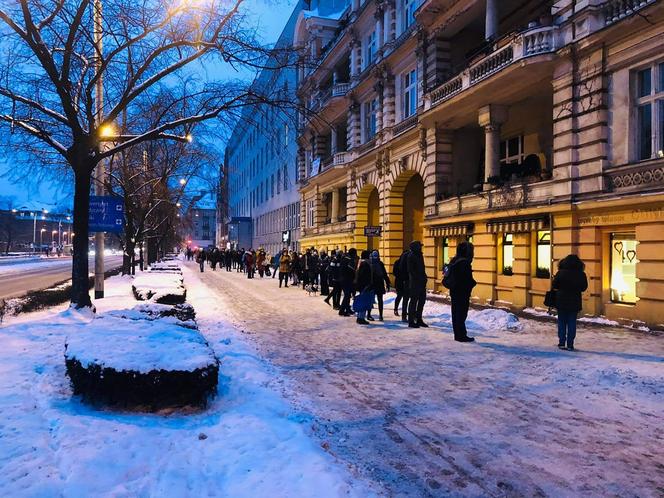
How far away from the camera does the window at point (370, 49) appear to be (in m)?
27.7

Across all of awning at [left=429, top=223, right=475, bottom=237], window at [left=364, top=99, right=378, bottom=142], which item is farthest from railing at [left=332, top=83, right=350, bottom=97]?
awning at [left=429, top=223, right=475, bottom=237]

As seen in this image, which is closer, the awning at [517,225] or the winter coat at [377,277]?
the winter coat at [377,277]

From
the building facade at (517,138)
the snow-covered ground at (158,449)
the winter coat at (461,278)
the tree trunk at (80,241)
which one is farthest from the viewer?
the building facade at (517,138)

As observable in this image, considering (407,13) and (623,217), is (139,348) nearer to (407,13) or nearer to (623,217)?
(623,217)

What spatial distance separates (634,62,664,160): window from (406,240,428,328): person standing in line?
6110mm

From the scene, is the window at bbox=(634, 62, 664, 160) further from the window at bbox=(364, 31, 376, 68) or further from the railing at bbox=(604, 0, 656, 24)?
the window at bbox=(364, 31, 376, 68)

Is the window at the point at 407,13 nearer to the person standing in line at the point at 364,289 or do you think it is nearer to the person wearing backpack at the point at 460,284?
the person standing in line at the point at 364,289

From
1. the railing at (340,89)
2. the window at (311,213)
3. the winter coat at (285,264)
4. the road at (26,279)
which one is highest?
the railing at (340,89)

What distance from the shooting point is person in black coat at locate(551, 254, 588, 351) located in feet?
29.4

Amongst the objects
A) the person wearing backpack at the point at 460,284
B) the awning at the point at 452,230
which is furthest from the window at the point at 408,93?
the person wearing backpack at the point at 460,284

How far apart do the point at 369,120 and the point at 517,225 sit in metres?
15.1

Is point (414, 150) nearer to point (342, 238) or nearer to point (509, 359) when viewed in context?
point (342, 238)

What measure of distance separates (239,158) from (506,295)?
76167 mm

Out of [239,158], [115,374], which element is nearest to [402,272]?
[115,374]
